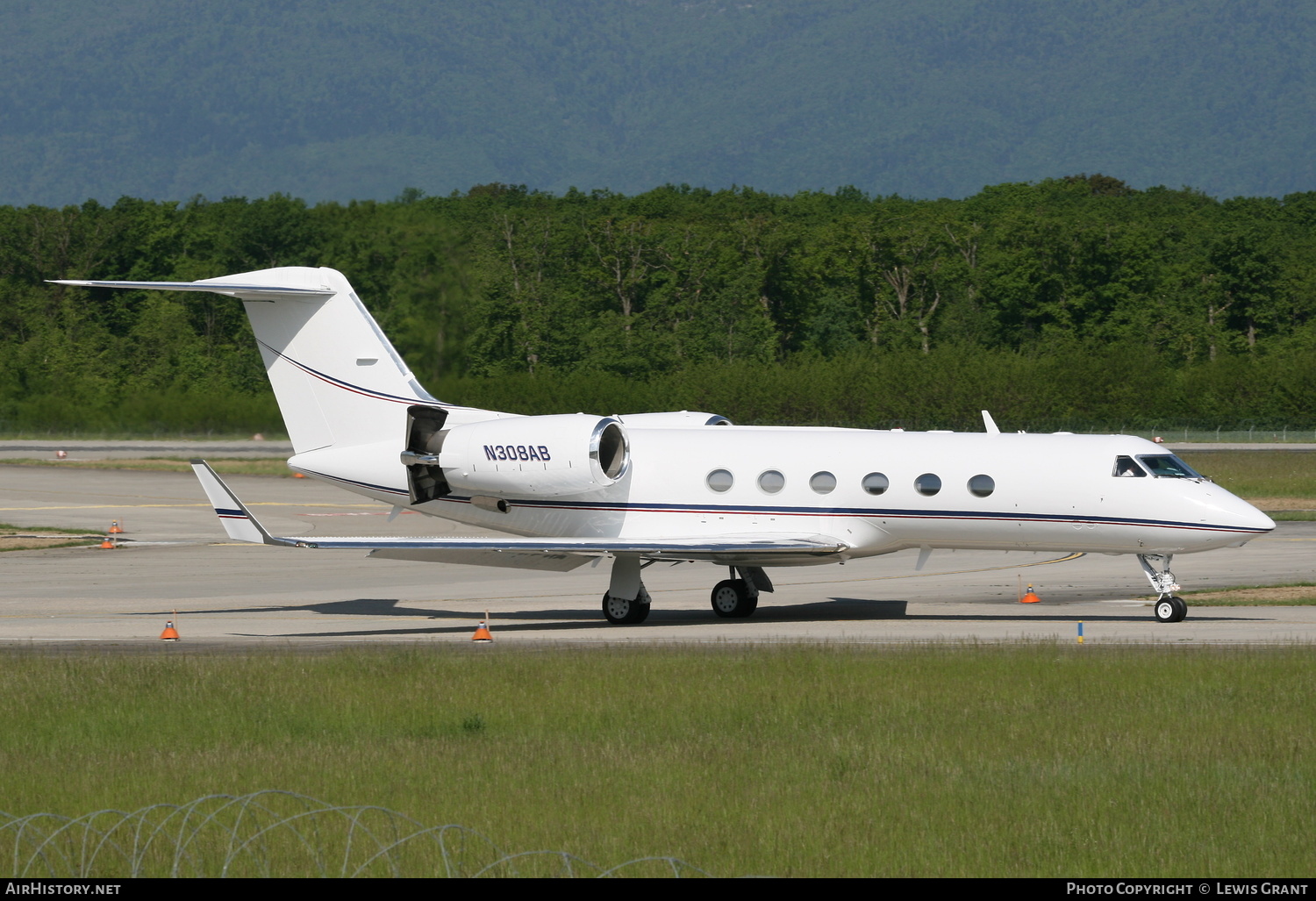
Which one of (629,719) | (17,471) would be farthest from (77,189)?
(629,719)

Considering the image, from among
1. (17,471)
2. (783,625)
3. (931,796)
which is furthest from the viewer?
Answer: (17,471)

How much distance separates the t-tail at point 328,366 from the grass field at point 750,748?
21.0 feet

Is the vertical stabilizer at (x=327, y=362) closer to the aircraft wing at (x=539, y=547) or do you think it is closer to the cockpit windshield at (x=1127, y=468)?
the aircraft wing at (x=539, y=547)

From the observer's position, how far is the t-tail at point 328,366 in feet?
84.8

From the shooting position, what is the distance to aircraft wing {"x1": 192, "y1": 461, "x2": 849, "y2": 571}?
2203 centimetres

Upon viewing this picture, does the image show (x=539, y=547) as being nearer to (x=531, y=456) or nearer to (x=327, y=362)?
(x=531, y=456)

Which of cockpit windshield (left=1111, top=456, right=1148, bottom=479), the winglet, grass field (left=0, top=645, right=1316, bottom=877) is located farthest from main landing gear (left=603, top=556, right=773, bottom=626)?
cockpit windshield (left=1111, top=456, right=1148, bottom=479)

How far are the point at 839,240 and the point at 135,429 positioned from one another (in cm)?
4825

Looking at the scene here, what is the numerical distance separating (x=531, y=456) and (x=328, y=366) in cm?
416

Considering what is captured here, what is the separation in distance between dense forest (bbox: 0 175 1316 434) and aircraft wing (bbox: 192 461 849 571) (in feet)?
108

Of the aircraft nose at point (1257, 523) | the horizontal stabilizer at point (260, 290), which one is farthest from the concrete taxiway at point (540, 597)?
→ the horizontal stabilizer at point (260, 290)

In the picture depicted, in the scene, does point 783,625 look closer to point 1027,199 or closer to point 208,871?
point 208,871

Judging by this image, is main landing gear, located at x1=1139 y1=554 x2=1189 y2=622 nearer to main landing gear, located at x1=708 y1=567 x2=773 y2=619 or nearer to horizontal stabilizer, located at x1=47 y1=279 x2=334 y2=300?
main landing gear, located at x1=708 y1=567 x2=773 y2=619

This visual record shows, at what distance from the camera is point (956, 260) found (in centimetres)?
9812
